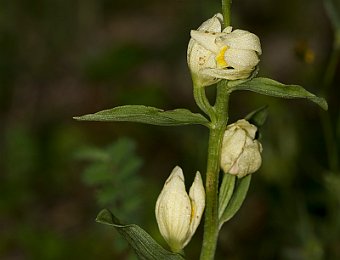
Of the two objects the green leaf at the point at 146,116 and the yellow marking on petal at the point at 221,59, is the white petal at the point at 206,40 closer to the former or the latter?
the yellow marking on petal at the point at 221,59

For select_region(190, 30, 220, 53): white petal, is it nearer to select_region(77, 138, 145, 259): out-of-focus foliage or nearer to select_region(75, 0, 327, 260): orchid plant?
select_region(75, 0, 327, 260): orchid plant

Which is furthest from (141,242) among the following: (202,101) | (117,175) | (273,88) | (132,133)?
(132,133)

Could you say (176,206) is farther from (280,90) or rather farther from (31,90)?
(31,90)

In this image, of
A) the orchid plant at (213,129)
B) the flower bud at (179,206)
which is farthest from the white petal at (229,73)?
the flower bud at (179,206)

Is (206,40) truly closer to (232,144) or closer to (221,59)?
(221,59)

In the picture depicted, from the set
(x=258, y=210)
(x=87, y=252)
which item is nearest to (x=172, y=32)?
(x=258, y=210)
